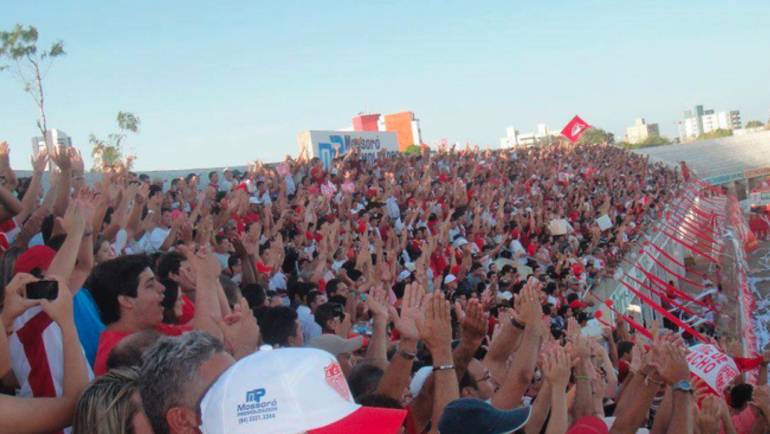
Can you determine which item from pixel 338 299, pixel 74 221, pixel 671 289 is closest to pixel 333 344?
pixel 74 221

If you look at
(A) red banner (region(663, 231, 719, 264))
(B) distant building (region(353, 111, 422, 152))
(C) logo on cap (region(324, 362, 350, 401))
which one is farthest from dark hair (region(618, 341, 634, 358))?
(B) distant building (region(353, 111, 422, 152))

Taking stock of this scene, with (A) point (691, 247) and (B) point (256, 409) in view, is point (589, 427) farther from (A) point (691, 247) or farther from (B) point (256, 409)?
(A) point (691, 247)

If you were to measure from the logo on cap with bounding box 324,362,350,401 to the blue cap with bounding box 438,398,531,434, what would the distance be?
1025 mm

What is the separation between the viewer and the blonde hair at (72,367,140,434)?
1910 millimetres

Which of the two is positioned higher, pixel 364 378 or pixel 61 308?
pixel 61 308

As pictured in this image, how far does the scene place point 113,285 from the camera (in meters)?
3.27

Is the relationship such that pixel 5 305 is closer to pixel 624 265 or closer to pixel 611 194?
pixel 624 265

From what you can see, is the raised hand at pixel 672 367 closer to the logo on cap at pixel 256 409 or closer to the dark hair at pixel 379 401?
the dark hair at pixel 379 401

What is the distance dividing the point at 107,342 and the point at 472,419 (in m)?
1.36

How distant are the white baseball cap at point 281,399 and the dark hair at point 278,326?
2.39 metres

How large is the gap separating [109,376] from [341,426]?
2.44 ft

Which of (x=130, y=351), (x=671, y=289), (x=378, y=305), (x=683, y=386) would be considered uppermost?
(x=130, y=351)

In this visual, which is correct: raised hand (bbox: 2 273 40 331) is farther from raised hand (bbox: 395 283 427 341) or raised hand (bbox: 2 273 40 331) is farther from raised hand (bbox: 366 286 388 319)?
raised hand (bbox: 366 286 388 319)

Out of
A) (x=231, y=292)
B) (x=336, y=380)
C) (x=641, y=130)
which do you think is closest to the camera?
(x=336, y=380)
